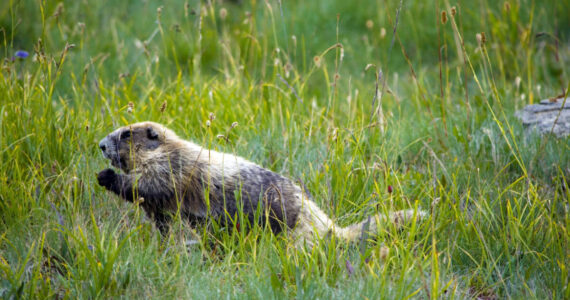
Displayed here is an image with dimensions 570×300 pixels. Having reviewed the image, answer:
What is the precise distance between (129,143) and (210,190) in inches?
29.0

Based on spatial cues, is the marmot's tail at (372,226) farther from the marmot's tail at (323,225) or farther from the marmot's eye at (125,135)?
the marmot's eye at (125,135)

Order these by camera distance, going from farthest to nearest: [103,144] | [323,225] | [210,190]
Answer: [103,144] → [210,190] → [323,225]

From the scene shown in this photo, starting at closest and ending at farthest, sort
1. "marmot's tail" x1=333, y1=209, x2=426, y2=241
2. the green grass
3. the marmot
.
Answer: the green grass
"marmot's tail" x1=333, y1=209, x2=426, y2=241
the marmot

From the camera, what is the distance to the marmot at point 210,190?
3.52 m

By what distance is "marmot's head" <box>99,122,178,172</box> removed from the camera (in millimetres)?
3889

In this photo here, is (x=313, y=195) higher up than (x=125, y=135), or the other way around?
(x=125, y=135)

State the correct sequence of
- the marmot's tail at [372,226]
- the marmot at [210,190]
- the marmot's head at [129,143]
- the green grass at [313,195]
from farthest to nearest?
1. the marmot's head at [129,143]
2. the marmot at [210,190]
3. the marmot's tail at [372,226]
4. the green grass at [313,195]

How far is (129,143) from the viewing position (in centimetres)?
391

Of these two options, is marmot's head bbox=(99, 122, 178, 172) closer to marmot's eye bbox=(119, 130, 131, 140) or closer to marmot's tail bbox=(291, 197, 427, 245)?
marmot's eye bbox=(119, 130, 131, 140)

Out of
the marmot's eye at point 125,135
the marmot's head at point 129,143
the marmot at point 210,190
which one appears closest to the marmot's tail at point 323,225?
the marmot at point 210,190

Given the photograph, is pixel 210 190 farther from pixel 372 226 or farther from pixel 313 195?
pixel 372 226

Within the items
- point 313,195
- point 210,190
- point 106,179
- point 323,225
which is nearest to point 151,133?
point 106,179

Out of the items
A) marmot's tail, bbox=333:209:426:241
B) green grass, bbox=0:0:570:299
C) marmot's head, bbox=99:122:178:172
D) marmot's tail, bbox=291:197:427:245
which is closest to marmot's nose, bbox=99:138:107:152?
marmot's head, bbox=99:122:178:172

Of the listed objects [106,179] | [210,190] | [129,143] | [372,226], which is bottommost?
[372,226]
